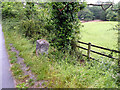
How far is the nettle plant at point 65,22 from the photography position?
4504 mm

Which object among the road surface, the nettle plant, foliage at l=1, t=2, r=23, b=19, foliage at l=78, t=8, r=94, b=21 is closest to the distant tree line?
foliage at l=78, t=8, r=94, b=21

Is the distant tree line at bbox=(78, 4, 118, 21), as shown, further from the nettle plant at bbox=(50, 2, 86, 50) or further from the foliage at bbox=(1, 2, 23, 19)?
the foliage at bbox=(1, 2, 23, 19)

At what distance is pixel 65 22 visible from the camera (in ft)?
15.2

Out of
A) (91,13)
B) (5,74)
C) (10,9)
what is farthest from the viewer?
(10,9)

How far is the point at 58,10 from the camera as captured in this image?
15.2 feet

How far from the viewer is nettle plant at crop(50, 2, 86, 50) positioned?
4.50 m

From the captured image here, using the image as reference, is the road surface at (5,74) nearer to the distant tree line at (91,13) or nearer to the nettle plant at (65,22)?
the nettle plant at (65,22)

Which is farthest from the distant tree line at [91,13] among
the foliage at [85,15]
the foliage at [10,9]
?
the foliage at [10,9]

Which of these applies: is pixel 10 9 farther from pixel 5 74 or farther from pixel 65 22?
pixel 5 74

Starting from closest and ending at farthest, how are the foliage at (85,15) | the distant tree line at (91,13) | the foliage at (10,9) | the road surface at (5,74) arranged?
the road surface at (5,74), the distant tree line at (91,13), the foliage at (85,15), the foliage at (10,9)

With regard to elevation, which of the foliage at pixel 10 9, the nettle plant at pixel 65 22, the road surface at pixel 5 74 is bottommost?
the road surface at pixel 5 74

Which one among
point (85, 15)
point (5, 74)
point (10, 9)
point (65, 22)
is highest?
point (10, 9)

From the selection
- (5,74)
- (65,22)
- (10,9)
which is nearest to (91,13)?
(65,22)

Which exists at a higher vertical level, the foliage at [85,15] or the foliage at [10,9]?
the foliage at [10,9]
